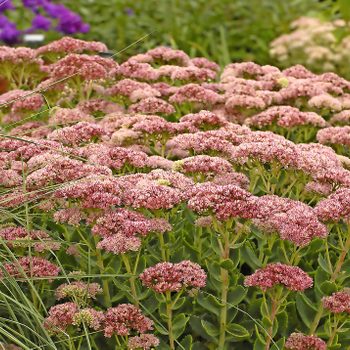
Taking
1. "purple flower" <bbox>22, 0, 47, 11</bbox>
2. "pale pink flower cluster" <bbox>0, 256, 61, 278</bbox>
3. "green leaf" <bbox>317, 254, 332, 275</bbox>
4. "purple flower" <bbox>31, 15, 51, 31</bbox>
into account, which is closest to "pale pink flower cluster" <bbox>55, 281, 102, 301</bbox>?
"pale pink flower cluster" <bbox>0, 256, 61, 278</bbox>

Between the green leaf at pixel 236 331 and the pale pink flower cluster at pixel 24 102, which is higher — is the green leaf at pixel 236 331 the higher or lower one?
the lower one

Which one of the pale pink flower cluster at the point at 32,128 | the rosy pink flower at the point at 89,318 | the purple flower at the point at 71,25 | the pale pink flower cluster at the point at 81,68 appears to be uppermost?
the pale pink flower cluster at the point at 81,68

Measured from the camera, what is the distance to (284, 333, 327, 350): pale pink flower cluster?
236 centimetres

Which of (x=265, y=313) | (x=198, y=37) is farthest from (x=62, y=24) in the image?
(x=265, y=313)

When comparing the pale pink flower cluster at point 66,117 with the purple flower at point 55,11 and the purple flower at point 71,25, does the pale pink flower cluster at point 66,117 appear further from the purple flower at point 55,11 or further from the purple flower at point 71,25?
the purple flower at point 55,11

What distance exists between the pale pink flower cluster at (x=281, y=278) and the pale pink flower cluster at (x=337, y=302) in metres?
0.08

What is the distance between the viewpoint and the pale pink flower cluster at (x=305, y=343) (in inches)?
92.7

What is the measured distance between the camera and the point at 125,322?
2357mm

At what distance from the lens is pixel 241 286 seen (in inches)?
99.0

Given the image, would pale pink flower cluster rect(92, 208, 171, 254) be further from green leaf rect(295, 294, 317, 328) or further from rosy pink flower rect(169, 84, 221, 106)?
rosy pink flower rect(169, 84, 221, 106)

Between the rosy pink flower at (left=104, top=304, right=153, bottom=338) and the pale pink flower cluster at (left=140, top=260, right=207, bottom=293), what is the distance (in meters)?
0.09

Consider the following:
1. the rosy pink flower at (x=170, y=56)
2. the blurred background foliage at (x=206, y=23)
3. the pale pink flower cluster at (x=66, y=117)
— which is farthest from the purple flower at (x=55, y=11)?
the pale pink flower cluster at (x=66, y=117)

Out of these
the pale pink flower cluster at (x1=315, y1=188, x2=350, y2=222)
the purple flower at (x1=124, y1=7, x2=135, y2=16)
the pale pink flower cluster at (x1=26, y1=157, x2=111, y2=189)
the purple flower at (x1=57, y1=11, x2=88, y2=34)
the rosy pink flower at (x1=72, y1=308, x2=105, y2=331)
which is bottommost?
the purple flower at (x1=124, y1=7, x2=135, y2=16)

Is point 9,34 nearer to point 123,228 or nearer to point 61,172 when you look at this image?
point 61,172
